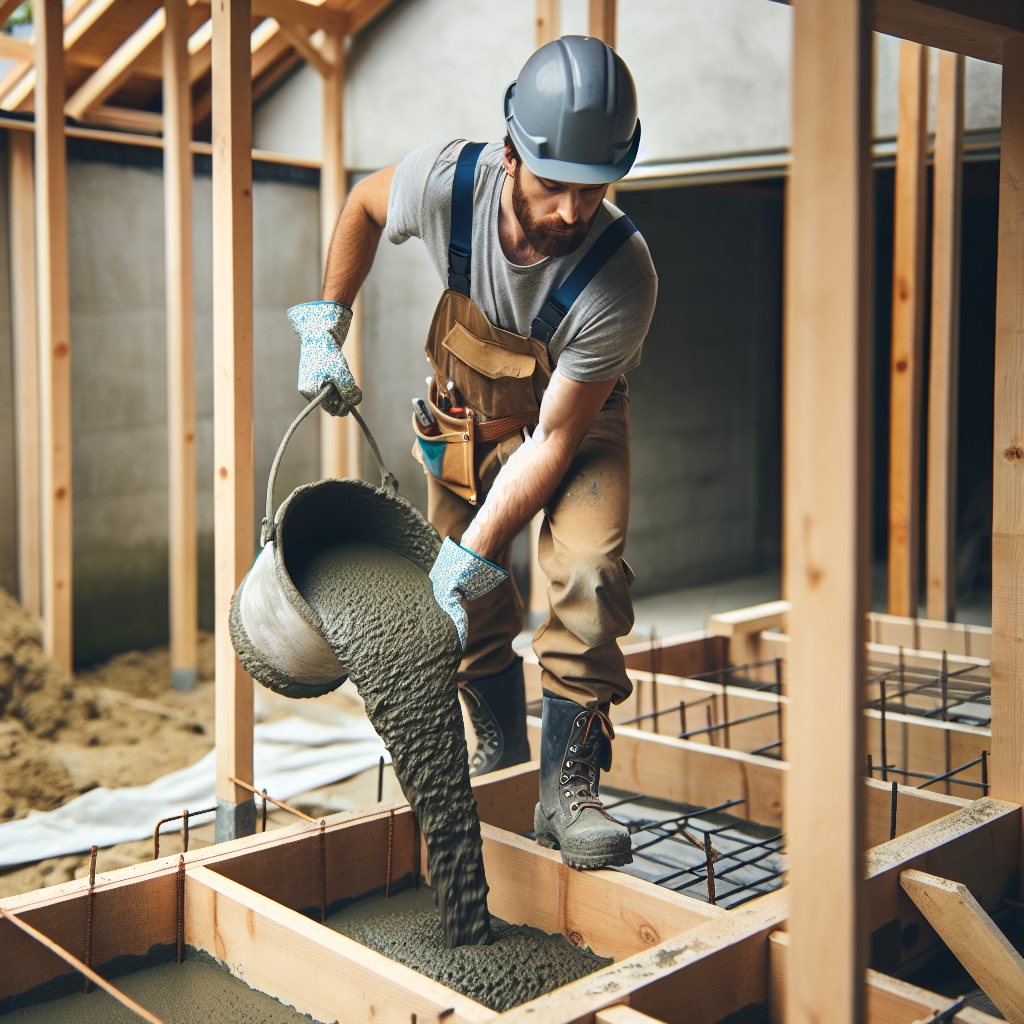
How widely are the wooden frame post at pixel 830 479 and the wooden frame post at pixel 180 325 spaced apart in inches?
138

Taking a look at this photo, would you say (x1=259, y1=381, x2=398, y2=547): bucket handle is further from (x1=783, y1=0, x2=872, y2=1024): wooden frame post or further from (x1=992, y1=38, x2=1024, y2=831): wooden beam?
(x1=992, y1=38, x2=1024, y2=831): wooden beam

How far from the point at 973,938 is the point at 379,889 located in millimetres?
1125

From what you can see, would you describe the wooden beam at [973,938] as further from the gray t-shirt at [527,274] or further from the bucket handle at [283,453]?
the bucket handle at [283,453]

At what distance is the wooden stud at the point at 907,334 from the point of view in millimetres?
3855

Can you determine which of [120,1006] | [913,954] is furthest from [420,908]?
[913,954]

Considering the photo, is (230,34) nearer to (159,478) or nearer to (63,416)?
(63,416)

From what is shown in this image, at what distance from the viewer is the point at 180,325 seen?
4.20 m

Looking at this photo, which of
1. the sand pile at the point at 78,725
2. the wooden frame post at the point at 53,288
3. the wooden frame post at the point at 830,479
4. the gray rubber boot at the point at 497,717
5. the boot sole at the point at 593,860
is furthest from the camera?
the wooden frame post at the point at 53,288

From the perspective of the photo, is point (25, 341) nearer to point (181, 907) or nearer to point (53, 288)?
point (53, 288)

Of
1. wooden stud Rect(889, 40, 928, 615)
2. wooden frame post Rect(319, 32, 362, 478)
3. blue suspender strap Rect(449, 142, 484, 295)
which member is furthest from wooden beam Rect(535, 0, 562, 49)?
blue suspender strap Rect(449, 142, 484, 295)

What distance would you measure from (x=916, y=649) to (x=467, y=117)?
304 centimetres

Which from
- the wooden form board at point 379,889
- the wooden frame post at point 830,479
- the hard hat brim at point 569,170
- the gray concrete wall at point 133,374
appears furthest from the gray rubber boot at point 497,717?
the gray concrete wall at point 133,374

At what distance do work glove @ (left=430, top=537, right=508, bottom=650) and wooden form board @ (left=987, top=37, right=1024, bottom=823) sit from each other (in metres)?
0.99

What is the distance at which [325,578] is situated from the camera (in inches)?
81.1
